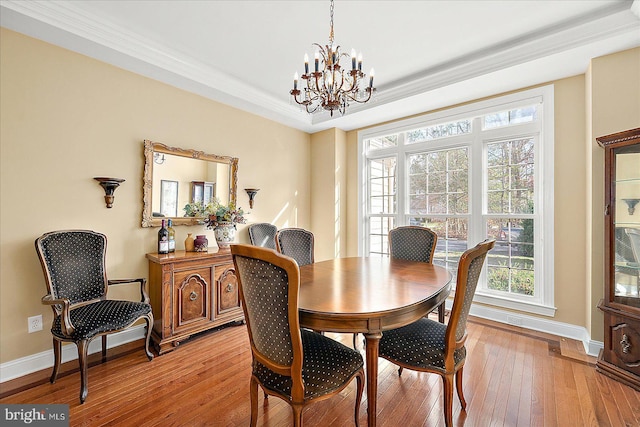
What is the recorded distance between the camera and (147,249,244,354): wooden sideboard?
260 cm

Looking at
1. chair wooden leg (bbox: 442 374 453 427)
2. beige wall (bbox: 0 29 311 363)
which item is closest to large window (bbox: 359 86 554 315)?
chair wooden leg (bbox: 442 374 453 427)

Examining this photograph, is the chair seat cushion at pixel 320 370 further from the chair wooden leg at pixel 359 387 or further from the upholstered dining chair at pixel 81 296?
the upholstered dining chair at pixel 81 296

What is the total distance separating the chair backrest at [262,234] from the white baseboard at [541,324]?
2711 mm

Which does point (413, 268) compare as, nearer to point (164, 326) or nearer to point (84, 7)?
point (164, 326)

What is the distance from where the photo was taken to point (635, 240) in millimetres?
2205

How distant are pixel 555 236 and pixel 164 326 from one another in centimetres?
394

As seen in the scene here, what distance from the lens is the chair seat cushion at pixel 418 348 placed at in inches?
62.7

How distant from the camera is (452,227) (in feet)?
12.2

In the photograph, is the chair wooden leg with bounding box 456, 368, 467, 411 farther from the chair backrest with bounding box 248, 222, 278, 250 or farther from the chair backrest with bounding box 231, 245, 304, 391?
the chair backrest with bounding box 248, 222, 278, 250

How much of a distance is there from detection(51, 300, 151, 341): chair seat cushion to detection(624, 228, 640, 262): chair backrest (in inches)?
154

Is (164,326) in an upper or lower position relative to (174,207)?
lower

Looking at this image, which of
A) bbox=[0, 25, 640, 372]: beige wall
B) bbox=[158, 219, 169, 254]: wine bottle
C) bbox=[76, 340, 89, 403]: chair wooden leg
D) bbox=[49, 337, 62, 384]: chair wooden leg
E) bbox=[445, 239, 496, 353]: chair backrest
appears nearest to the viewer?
bbox=[445, 239, 496, 353]: chair backrest

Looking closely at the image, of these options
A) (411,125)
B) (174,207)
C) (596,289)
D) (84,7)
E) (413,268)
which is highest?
(84,7)

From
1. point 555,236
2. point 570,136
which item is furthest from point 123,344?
point 570,136
